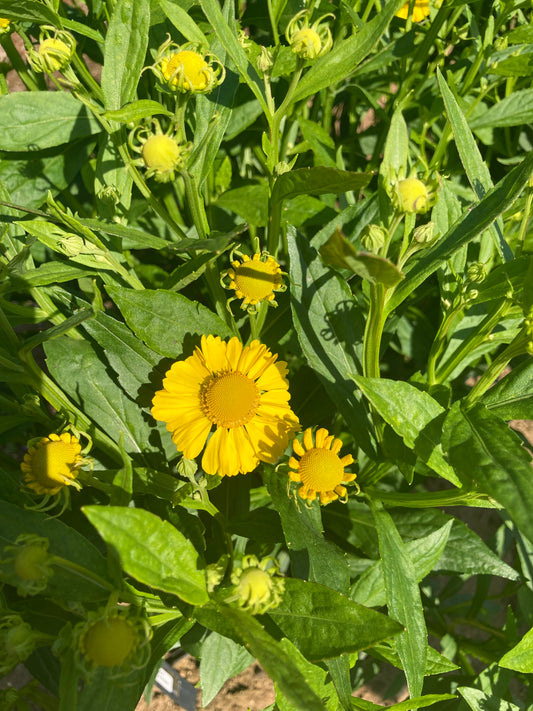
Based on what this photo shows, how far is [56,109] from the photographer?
0.93 metres

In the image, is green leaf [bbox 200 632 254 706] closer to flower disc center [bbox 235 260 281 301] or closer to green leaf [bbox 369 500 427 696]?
green leaf [bbox 369 500 427 696]

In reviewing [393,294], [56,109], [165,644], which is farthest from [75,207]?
[165,644]

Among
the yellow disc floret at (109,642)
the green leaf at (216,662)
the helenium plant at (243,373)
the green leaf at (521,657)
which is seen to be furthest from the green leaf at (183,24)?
the green leaf at (216,662)

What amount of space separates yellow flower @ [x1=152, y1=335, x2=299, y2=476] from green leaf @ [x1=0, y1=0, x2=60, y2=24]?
18.5 inches

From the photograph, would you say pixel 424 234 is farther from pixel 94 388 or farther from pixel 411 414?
pixel 94 388

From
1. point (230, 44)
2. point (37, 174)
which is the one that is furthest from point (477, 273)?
point (37, 174)

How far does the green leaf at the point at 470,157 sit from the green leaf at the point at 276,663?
0.64 m

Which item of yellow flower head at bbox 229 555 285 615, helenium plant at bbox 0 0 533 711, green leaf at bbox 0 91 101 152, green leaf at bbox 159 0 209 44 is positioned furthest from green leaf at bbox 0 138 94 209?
yellow flower head at bbox 229 555 285 615

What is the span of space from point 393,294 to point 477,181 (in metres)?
0.28

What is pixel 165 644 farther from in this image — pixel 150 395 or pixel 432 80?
pixel 432 80

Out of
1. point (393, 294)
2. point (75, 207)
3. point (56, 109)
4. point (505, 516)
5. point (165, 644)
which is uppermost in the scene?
point (56, 109)

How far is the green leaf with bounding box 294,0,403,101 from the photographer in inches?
26.5

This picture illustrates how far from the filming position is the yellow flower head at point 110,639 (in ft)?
1.89

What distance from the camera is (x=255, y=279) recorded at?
781 millimetres
